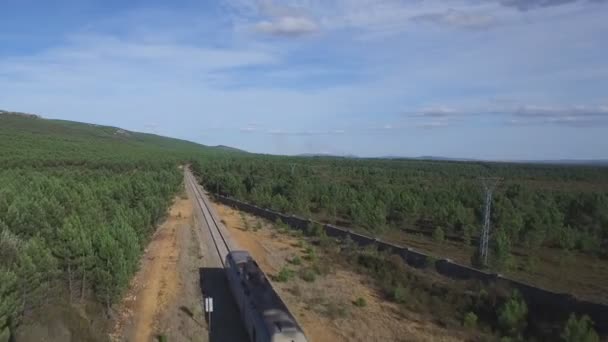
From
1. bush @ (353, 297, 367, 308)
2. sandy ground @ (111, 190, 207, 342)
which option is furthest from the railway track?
bush @ (353, 297, 367, 308)

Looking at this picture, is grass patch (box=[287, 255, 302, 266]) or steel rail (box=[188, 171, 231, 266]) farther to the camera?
steel rail (box=[188, 171, 231, 266])

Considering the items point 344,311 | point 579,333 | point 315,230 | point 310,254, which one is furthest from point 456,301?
point 315,230

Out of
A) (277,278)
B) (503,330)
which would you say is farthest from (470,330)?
(277,278)

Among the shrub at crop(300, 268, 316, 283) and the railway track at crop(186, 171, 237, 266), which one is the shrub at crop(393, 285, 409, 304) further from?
the railway track at crop(186, 171, 237, 266)

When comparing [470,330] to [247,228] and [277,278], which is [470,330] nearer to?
[277,278]

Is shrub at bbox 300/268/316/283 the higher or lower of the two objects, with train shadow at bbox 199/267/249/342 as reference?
higher

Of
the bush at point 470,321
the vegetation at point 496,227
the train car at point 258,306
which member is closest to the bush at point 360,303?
the bush at point 470,321
